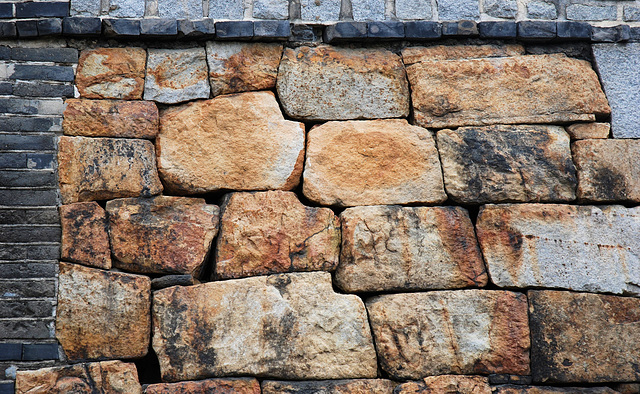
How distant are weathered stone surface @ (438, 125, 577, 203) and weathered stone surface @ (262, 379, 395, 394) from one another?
1094 mm

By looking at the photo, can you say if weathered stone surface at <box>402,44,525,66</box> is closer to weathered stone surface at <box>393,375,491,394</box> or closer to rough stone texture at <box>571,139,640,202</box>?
rough stone texture at <box>571,139,640,202</box>

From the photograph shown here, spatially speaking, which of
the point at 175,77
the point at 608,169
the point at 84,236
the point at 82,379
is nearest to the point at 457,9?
the point at 608,169

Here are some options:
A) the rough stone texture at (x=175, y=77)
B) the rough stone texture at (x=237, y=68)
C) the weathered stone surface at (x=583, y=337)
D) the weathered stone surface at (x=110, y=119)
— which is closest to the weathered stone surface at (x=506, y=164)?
the weathered stone surface at (x=583, y=337)

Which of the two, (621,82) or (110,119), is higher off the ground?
(621,82)

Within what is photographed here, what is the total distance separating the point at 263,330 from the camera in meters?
2.70

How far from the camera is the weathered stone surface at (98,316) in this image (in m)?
2.65

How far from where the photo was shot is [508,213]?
2.85 m

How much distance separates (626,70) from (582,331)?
1.53m

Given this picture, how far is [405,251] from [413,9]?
1.38 meters

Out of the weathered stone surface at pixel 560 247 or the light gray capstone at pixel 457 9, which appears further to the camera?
the light gray capstone at pixel 457 9

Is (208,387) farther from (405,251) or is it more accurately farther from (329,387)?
(405,251)

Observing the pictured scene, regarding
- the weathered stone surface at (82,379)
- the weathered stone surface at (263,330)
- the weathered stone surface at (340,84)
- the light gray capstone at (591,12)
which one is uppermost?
the light gray capstone at (591,12)

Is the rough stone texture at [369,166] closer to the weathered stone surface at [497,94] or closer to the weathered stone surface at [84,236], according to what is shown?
the weathered stone surface at [497,94]

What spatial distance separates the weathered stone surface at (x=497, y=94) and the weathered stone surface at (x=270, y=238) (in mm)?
873
